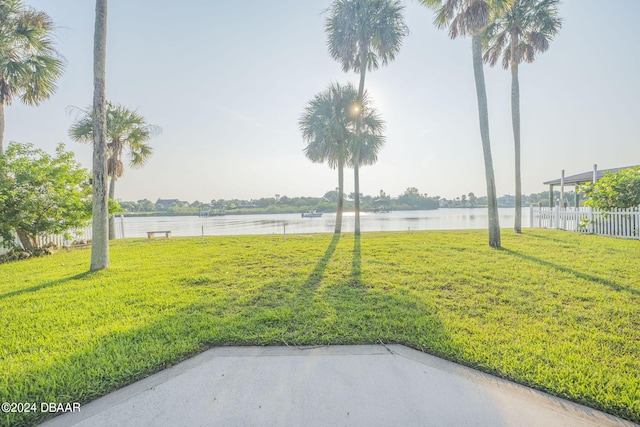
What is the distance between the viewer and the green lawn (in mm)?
1992

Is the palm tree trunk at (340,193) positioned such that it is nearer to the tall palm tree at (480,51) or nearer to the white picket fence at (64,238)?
the tall palm tree at (480,51)

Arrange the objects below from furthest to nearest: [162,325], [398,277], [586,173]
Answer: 1. [586,173]
2. [398,277]
3. [162,325]

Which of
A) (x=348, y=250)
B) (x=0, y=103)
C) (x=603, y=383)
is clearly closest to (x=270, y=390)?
(x=603, y=383)

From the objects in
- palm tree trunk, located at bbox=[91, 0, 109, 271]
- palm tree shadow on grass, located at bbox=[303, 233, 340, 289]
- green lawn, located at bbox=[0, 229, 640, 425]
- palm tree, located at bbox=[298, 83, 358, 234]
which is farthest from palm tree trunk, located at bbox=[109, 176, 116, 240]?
palm tree shadow on grass, located at bbox=[303, 233, 340, 289]

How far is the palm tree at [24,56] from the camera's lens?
7.72 m

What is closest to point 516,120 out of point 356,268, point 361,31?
point 361,31

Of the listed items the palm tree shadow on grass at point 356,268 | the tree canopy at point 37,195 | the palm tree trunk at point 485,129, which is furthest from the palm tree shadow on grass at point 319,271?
the tree canopy at point 37,195

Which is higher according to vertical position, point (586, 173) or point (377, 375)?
point (586, 173)

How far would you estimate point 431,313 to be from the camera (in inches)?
122

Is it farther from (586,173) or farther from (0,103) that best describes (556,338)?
(586,173)

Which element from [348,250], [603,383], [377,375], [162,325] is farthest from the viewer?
[348,250]

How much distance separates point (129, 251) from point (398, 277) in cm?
787

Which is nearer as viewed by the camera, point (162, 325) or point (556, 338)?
point (556, 338)

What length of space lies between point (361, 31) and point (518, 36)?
602 cm
